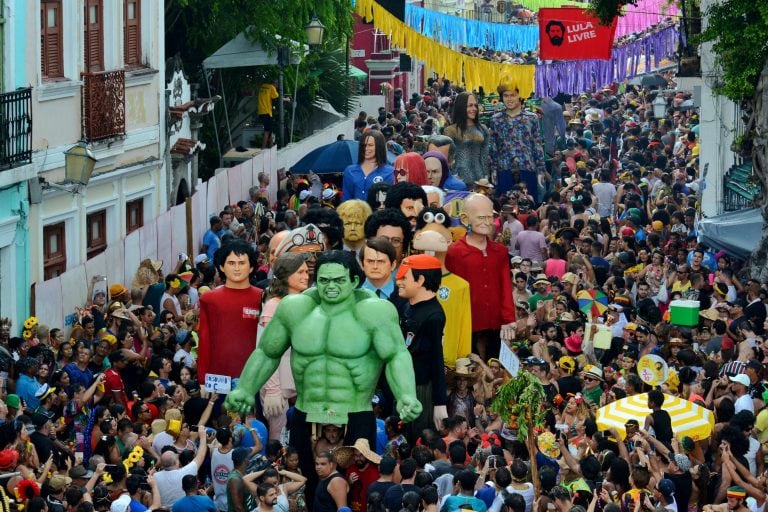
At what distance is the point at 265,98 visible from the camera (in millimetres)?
33375

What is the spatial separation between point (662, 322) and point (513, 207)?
16.0 ft

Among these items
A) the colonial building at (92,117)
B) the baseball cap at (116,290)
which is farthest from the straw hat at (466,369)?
the colonial building at (92,117)

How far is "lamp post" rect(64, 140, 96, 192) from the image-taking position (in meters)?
21.9

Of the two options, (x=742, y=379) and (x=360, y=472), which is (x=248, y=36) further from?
(x=360, y=472)

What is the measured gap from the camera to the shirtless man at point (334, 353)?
13711 mm

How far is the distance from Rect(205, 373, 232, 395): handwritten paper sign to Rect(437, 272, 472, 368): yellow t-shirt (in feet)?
6.03

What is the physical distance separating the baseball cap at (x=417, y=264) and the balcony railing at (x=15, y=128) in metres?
7.15

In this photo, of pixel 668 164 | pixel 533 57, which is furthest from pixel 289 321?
pixel 533 57

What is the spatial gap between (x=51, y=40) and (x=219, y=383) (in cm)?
858

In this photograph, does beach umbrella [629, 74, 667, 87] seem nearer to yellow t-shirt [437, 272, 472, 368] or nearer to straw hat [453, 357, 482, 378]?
yellow t-shirt [437, 272, 472, 368]

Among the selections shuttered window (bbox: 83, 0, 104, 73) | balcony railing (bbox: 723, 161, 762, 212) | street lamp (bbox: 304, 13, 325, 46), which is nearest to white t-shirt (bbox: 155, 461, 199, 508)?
shuttered window (bbox: 83, 0, 104, 73)

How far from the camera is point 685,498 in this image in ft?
46.4

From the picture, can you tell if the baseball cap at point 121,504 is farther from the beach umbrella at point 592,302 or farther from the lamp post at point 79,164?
the lamp post at point 79,164

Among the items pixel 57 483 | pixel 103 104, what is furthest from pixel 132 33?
pixel 57 483
